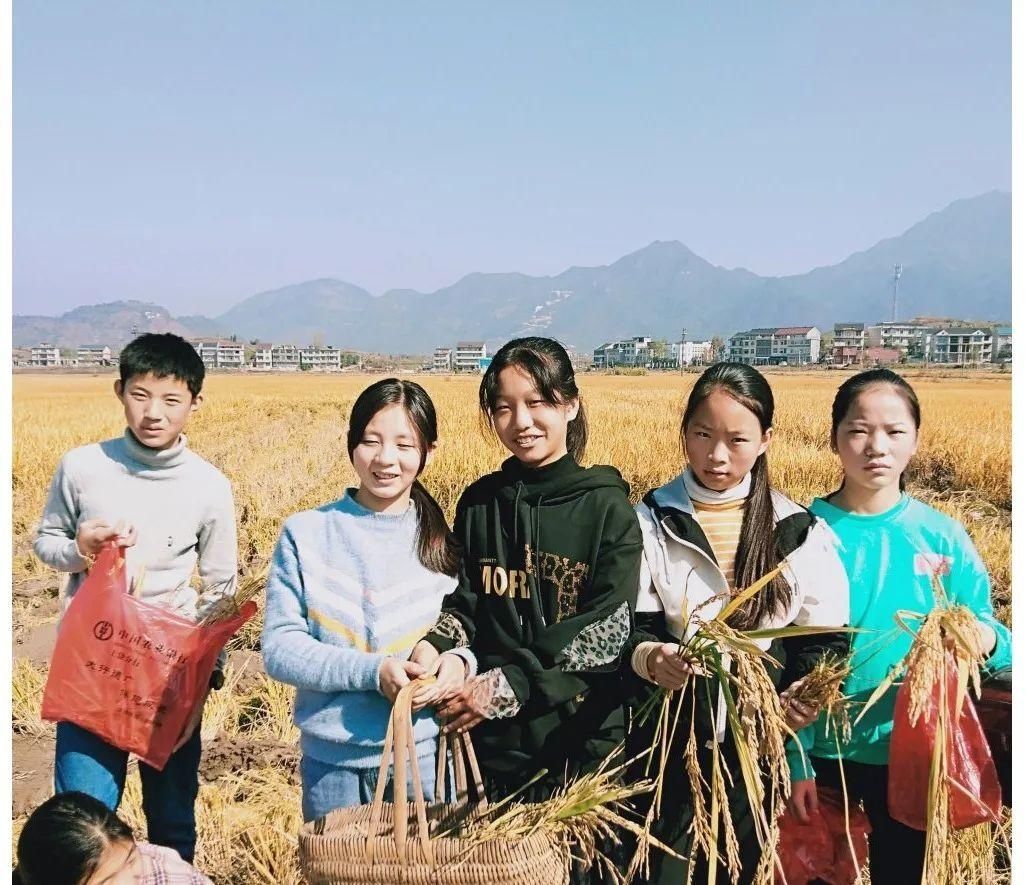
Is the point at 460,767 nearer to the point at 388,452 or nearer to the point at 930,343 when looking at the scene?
the point at 388,452

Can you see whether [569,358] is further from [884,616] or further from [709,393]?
[884,616]

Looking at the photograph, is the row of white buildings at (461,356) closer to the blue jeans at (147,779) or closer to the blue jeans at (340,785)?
the blue jeans at (147,779)

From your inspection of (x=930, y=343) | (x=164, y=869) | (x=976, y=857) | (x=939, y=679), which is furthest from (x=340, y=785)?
(x=930, y=343)

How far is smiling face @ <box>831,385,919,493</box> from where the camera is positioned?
6.95 ft

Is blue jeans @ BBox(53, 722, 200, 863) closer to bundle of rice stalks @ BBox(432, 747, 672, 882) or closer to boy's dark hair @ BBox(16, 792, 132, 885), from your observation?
boy's dark hair @ BBox(16, 792, 132, 885)

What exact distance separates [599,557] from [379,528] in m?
0.56

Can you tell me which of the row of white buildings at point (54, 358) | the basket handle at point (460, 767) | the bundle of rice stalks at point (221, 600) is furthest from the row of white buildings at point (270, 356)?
the basket handle at point (460, 767)

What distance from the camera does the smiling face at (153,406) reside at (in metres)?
2.34

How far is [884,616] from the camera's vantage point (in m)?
2.11

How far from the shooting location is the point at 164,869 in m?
2.08

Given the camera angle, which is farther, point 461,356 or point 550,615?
point 461,356

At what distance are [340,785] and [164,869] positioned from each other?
503 millimetres

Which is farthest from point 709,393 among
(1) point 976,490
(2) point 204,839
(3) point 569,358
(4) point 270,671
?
(1) point 976,490

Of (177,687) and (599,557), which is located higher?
(599,557)
